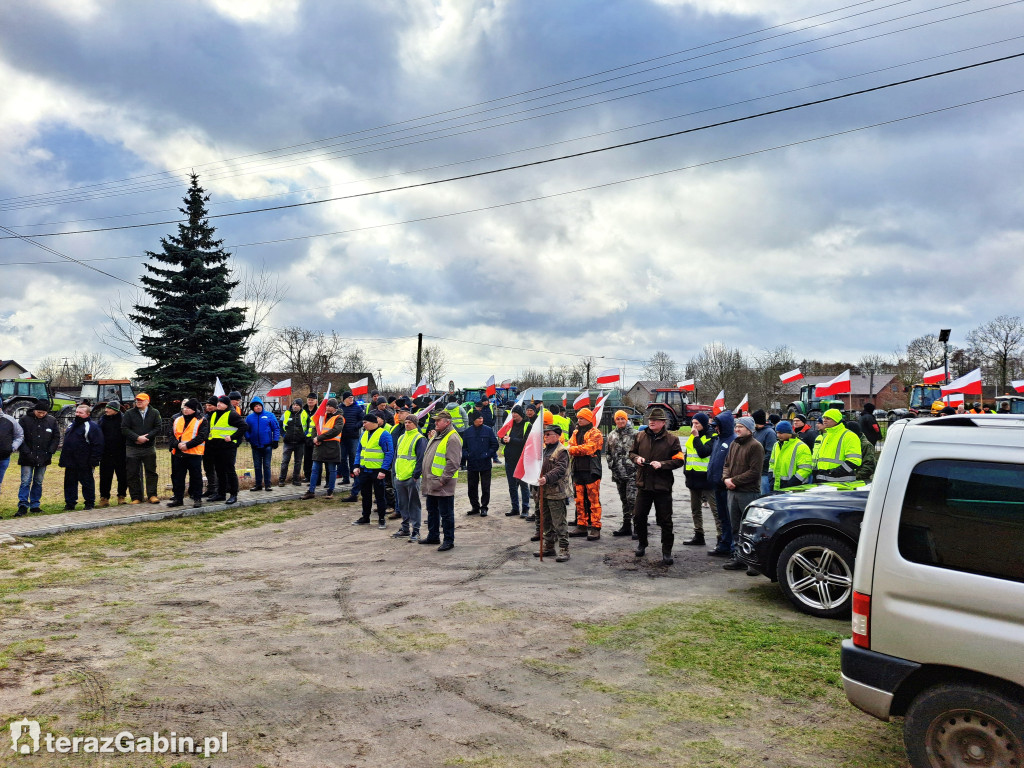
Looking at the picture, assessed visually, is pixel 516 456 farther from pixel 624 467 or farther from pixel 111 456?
pixel 111 456

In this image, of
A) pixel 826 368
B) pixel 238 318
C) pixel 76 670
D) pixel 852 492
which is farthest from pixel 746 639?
pixel 826 368

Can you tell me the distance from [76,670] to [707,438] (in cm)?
813

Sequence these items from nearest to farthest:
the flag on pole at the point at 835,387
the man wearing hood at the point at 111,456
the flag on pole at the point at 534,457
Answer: the flag on pole at the point at 534,457 < the man wearing hood at the point at 111,456 < the flag on pole at the point at 835,387

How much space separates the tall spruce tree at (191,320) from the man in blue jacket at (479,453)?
774 inches

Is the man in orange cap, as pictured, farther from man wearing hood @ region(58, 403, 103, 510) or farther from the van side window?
man wearing hood @ region(58, 403, 103, 510)

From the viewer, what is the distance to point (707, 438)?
9828 millimetres

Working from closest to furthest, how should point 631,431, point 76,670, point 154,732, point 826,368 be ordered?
1. point 154,732
2. point 76,670
3. point 631,431
4. point 826,368

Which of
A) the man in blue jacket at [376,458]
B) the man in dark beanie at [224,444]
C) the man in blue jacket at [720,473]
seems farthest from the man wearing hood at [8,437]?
the man in blue jacket at [720,473]

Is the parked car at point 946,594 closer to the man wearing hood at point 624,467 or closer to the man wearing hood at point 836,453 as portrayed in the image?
the man wearing hood at point 836,453

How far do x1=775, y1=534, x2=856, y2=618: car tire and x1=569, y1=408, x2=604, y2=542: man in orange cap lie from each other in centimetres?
383

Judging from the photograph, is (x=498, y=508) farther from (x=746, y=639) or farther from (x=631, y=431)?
(x=746, y=639)

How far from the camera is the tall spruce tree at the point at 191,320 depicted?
92.4 ft

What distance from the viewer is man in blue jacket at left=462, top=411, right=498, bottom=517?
12227 millimetres

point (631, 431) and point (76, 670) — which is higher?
point (631, 431)
